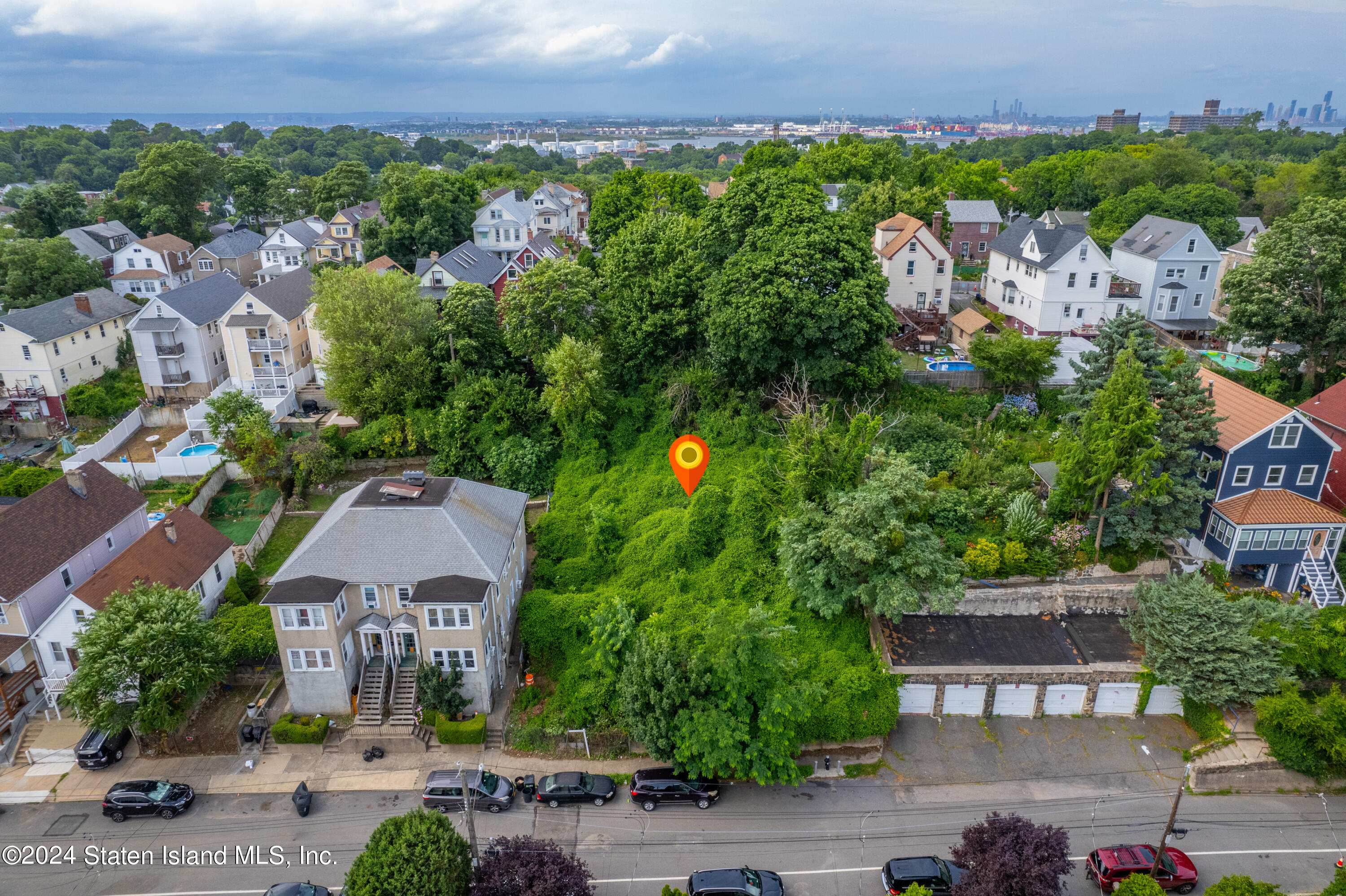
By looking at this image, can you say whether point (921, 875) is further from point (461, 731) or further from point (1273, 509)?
point (1273, 509)

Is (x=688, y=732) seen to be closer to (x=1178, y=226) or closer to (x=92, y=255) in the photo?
(x=1178, y=226)

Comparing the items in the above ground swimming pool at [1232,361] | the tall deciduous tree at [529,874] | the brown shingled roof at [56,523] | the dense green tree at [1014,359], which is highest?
the dense green tree at [1014,359]

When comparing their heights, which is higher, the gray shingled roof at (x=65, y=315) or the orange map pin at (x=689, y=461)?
the gray shingled roof at (x=65, y=315)

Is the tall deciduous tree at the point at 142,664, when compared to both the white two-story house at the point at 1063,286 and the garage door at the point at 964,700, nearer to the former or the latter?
the garage door at the point at 964,700

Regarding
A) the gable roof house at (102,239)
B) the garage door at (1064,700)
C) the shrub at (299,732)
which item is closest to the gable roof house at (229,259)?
the gable roof house at (102,239)

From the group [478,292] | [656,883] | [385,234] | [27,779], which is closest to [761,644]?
[656,883]

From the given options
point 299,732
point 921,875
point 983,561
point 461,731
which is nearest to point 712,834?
point 921,875
